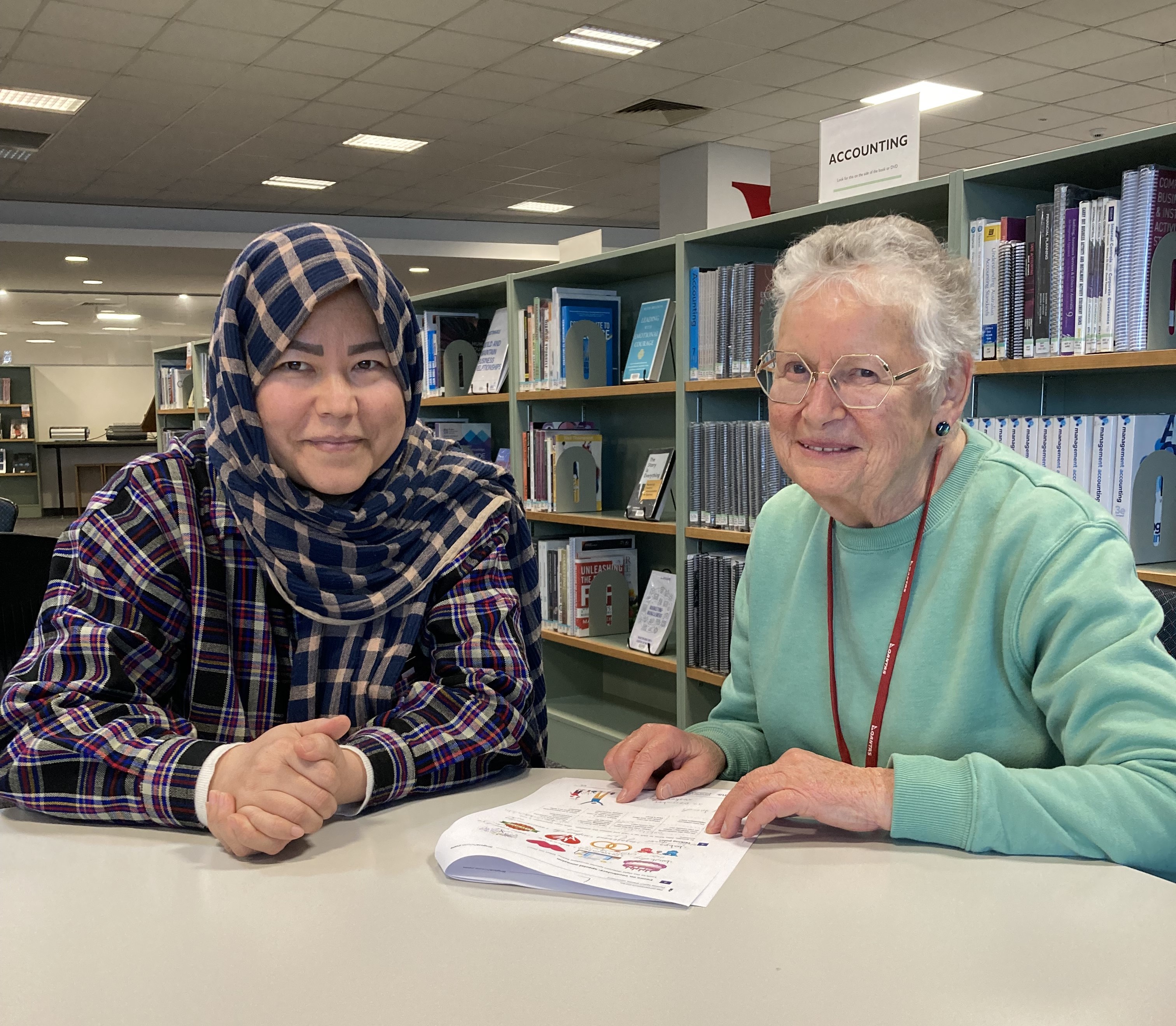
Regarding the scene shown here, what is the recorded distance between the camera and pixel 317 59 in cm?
615

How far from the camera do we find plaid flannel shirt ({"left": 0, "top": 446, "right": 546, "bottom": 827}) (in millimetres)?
1154

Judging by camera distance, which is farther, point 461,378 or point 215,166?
point 215,166

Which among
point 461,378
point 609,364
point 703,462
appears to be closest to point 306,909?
point 703,462

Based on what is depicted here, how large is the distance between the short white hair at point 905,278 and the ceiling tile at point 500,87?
18.8 feet

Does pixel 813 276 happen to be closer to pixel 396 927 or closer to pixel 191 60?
pixel 396 927

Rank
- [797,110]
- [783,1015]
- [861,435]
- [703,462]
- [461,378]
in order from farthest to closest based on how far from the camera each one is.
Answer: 1. [797,110]
2. [461,378]
3. [703,462]
4. [861,435]
5. [783,1015]

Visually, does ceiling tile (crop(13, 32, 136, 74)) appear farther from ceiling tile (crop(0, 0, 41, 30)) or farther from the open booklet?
the open booklet

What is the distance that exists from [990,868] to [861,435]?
517 mm

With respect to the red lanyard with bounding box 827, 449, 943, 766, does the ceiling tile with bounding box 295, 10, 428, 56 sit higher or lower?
higher

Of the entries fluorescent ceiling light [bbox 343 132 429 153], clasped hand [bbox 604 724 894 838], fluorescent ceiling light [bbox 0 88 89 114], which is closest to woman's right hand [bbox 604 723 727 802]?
clasped hand [bbox 604 724 894 838]

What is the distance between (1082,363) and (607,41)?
460cm

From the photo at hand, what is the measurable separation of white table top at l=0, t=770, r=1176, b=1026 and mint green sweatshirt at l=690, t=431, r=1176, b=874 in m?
0.06

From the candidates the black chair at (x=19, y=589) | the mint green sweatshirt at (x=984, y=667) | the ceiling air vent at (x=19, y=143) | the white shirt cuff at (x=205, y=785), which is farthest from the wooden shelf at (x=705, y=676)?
the ceiling air vent at (x=19, y=143)

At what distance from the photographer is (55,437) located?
14609mm
